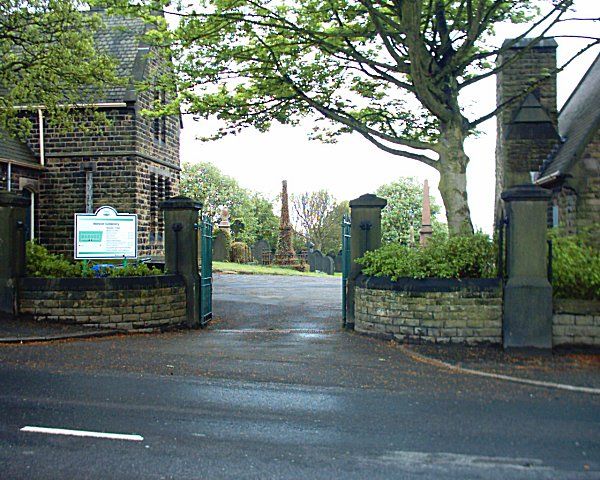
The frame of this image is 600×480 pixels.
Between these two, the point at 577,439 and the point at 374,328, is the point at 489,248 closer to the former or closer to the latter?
the point at 374,328

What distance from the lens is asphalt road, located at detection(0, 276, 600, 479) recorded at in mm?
4676

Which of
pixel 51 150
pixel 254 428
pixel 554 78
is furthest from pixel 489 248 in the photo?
pixel 51 150

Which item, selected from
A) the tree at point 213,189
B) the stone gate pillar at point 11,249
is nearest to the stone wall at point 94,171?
the stone gate pillar at point 11,249

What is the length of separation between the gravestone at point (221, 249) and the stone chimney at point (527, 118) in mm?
20472

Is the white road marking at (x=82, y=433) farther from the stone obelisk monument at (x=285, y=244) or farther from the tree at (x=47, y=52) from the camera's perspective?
the stone obelisk monument at (x=285, y=244)

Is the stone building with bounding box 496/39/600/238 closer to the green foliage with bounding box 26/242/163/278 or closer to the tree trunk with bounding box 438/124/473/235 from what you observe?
the tree trunk with bounding box 438/124/473/235

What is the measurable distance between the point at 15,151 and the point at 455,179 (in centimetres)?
1672

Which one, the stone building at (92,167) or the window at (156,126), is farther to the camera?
the window at (156,126)

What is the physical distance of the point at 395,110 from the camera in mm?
16875

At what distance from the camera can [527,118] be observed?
20.0m

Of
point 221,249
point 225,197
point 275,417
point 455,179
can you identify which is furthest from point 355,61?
point 225,197

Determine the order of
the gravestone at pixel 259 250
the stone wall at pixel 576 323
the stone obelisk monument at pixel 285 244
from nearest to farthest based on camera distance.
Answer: the stone wall at pixel 576 323 → the stone obelisk monument at pixel 285 244 → the gravestone at pixel 259 250

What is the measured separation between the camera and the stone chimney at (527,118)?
19797 millimetres

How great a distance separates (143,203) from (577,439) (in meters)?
20.8
